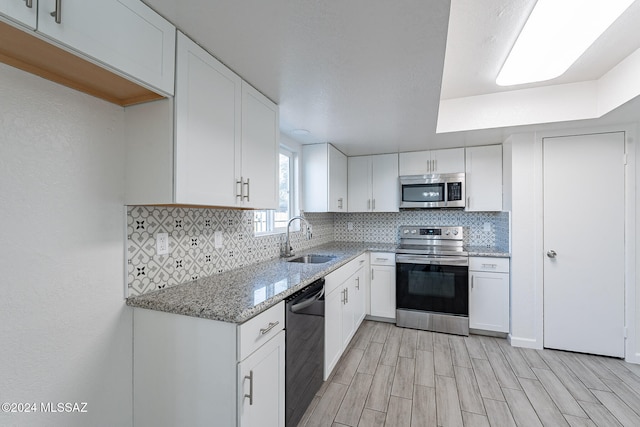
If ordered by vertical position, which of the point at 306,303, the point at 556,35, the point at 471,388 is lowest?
the point at 471,388

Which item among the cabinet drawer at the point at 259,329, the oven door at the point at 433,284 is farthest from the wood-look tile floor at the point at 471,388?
the cabinet drawer at the point at 259,329

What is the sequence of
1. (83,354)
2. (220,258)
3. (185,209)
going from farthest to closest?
(220,258) < (185,209) < (83,354)

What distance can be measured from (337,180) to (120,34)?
8.53 feet

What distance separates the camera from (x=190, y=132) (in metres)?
1.29

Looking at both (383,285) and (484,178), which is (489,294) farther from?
(484,178)

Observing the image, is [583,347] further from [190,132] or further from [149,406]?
[190,132]

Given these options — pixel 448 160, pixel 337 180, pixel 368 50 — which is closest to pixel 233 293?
pixel 368 50

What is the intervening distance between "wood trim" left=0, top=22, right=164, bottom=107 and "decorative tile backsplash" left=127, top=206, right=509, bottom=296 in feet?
1.74

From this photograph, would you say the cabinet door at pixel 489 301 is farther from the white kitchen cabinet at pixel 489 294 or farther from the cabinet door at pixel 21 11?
the cabinet door at pixel 21 11

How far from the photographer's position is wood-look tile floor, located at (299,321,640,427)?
70.8 inches

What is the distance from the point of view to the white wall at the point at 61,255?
993 mm

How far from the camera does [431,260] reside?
3.05 meters

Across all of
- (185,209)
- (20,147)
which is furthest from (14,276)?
(185,209)

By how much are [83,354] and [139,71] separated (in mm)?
1191
